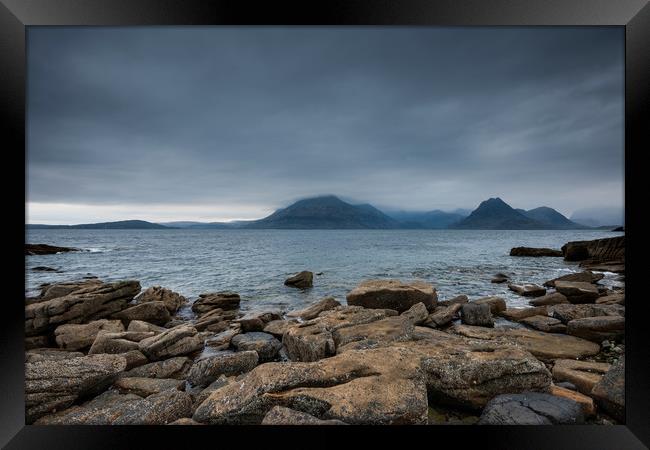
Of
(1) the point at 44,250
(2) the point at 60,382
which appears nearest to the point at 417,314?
(2) the point at 60,382

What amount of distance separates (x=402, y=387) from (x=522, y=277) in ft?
59.4

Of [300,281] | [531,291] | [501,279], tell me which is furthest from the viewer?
[501,279]

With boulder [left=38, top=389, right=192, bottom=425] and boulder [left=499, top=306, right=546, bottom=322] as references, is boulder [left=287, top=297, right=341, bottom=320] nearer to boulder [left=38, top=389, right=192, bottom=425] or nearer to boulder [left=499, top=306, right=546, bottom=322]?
boulder [left=38, top=389, right=192, bottom=425]

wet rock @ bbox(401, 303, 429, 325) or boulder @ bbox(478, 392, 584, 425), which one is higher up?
boulder @ bbox(478, 392, 584, 425)

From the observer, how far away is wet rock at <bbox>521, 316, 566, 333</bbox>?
6.63 meters

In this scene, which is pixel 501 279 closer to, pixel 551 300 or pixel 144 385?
pixel 551 300

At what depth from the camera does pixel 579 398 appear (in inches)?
126

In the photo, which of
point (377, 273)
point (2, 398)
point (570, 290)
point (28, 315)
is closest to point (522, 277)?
point (570, 290)

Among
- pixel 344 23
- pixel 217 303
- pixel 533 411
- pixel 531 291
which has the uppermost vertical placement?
pixel 344 23

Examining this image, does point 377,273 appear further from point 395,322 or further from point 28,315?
point 28,315

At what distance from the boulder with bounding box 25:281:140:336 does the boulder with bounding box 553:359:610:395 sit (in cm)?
1054

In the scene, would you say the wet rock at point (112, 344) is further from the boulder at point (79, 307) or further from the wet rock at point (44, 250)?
the wet rock at point (44, 250)

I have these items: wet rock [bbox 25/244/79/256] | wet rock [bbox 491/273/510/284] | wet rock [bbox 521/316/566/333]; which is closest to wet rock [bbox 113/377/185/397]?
wet rock [bbox 521/316/566/333]

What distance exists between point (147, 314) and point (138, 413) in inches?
A: 240
